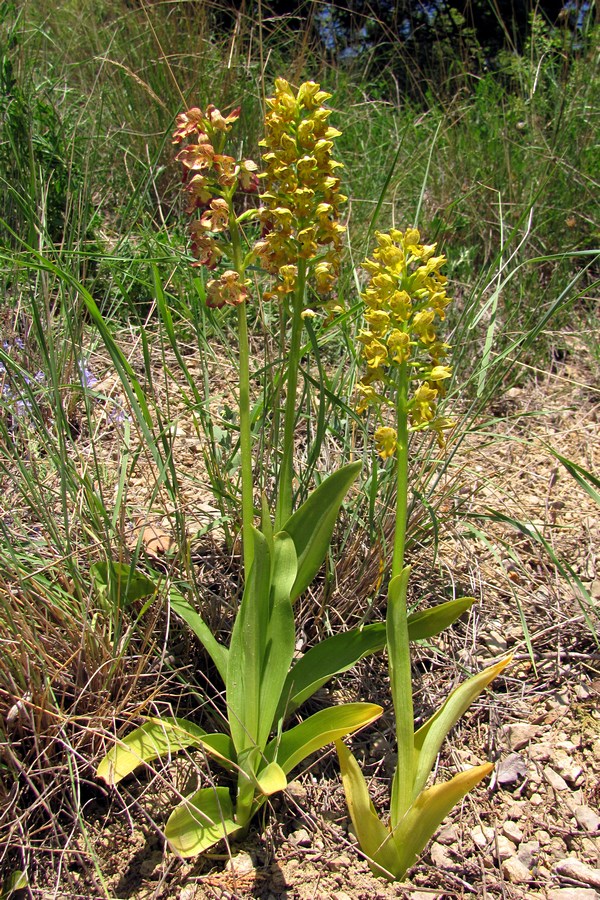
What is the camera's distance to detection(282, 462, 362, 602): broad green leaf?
1.57m

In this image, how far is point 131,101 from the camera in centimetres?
347

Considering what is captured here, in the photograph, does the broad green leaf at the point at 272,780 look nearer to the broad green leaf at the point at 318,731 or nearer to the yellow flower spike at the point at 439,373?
the broad green leaf at the point at 318,731

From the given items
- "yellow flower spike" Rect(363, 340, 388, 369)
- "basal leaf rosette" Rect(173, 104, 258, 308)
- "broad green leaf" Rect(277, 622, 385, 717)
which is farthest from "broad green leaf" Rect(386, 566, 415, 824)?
"basal leaf rosette" Rect(173, 104, 258, 308)

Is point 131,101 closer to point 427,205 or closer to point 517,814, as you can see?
point 427,205

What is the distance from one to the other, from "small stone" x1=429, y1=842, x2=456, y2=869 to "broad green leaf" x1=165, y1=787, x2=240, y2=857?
45 centimetres

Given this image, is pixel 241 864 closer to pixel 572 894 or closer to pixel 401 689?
pixel 401 689

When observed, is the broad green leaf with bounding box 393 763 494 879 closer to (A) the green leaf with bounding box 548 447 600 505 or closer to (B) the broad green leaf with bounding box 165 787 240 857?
(B) the broad green leaf with bounding box 165 787 240 857

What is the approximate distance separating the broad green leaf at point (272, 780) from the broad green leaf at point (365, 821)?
0.12 meters

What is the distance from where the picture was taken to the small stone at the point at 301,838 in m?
1.57

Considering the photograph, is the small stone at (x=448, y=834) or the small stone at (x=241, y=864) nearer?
the small stone at (x=241, y=864)

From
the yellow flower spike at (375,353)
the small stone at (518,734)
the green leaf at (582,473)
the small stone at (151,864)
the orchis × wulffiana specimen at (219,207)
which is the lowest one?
the small stone at (151,864)

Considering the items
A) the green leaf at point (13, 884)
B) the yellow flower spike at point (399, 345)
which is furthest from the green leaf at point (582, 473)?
the green leaf at point (13, 884)

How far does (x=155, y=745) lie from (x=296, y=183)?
1164 millimetres

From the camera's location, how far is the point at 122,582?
167 centimetres
